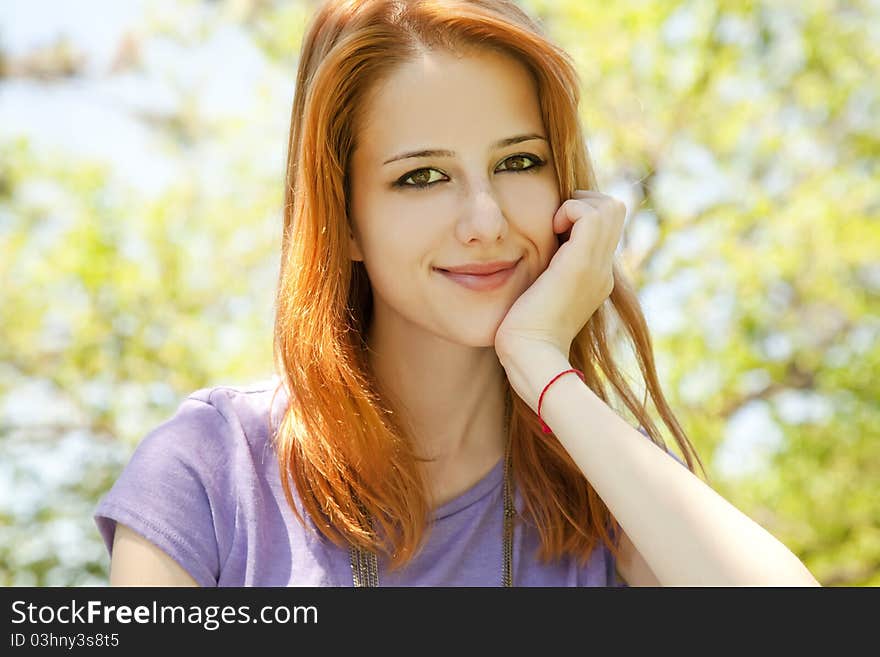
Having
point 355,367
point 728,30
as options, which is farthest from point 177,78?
point 355,367

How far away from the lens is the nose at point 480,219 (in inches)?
70.8

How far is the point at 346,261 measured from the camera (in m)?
1.98

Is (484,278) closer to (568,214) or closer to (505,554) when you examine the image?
(568,214)

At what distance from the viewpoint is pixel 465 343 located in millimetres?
1904

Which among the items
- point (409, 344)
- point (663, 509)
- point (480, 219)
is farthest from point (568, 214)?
point (663, 509)

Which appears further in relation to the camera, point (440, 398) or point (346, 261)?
point (440, 398)

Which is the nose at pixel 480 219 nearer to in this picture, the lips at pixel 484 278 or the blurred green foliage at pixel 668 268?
the lips at pixel 484 278

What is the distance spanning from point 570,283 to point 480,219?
Result: 0.23 metres

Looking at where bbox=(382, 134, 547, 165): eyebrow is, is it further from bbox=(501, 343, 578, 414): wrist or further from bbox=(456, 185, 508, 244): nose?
bbox=(501, 343, 578, 414): wrist

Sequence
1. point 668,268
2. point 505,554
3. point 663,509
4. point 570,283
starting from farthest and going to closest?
point 668,268 → point 505,554 → point 570,283 → point 663,509

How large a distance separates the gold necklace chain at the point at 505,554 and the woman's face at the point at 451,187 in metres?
0.33

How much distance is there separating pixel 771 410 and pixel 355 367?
4989mm

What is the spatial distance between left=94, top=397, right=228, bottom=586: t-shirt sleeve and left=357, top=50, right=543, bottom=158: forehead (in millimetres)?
627

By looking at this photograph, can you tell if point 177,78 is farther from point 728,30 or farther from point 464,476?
point 464,476
